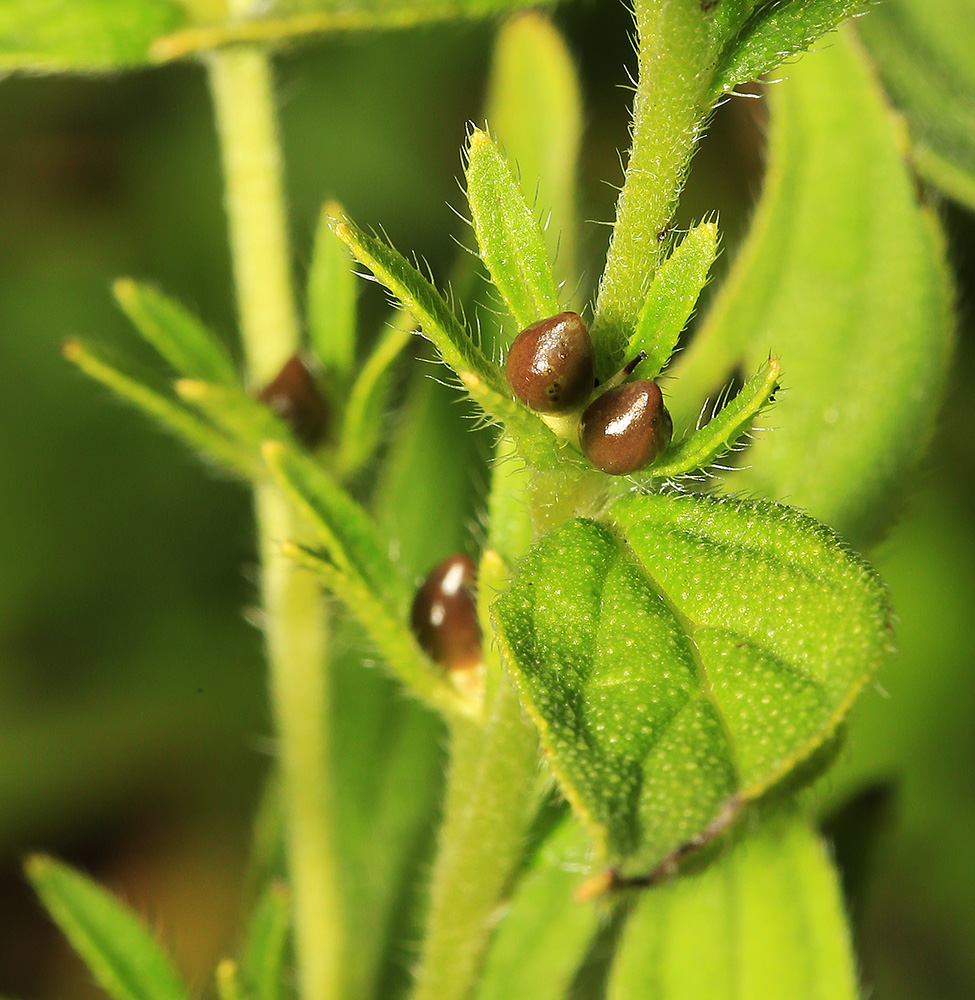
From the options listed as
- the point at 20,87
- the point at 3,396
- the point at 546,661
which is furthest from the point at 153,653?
the point at 546,661

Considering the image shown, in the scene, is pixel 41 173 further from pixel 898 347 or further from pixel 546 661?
pixel 546 661

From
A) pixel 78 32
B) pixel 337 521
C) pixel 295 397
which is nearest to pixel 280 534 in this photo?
pixel 295 397

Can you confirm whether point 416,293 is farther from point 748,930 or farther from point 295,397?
point 748,930

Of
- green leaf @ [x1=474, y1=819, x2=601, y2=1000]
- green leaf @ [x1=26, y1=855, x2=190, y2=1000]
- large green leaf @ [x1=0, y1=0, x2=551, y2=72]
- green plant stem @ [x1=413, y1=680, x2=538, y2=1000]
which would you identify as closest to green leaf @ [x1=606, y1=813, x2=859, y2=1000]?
green leaf @ [x1=474, y1=819, x2=601, y2=1000]

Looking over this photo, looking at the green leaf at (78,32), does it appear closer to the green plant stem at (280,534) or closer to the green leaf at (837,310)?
the green plant stem at (280,534)

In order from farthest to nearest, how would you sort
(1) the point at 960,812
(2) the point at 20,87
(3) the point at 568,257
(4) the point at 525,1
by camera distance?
(2) the point at 20,87
(1) the point at 960,812
(3) the point at 568,257
(4) the point at 525,1
